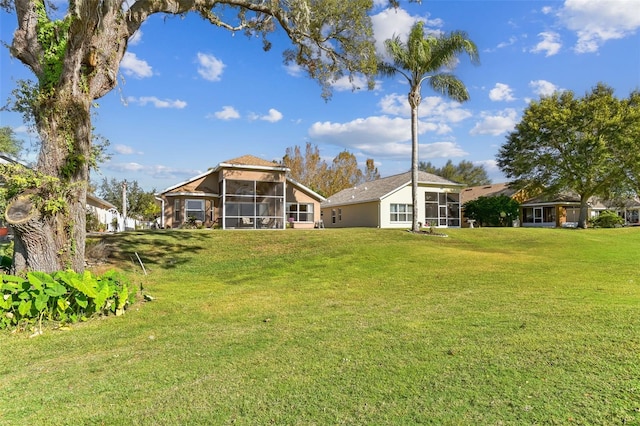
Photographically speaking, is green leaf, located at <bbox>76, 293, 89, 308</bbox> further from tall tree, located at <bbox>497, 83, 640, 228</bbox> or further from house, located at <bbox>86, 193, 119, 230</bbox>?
tall tree, located at <bbox>497, 83, 640, 228</bbox>

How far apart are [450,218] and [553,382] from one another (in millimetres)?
30009

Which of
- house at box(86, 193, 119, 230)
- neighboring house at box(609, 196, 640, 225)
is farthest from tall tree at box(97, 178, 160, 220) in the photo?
neighboring house at box(609, 196, 640, 225)

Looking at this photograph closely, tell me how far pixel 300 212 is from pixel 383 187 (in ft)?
24.9

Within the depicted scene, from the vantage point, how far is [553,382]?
3.58m

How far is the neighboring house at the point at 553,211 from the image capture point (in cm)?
4097

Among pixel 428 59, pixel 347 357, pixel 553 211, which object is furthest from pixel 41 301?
pixel 553 211

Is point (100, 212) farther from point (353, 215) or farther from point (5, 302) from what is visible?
point (5, 302)

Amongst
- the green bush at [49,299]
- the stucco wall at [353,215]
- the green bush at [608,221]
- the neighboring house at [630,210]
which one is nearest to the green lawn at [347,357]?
the green bush at [49,299]

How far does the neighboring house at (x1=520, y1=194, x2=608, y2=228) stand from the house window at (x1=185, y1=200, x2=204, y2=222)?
32.8 metres

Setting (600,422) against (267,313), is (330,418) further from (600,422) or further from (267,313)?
(267,313)

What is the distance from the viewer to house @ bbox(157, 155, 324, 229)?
2617cm

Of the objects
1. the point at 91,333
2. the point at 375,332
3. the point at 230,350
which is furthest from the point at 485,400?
the point at 91,333

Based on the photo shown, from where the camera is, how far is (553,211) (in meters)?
41.8

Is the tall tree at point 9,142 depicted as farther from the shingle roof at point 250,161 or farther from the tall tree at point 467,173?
the tall tree at point 467,173
